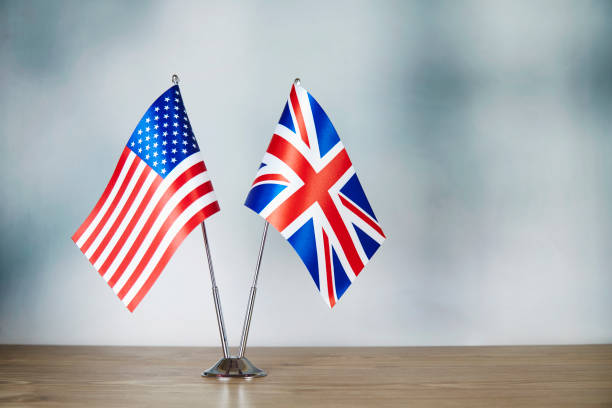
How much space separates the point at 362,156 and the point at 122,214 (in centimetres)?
97

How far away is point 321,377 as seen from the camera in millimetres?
1508

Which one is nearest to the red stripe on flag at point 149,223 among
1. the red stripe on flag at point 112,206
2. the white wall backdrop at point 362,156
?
the red stripe on flag at point 112,206

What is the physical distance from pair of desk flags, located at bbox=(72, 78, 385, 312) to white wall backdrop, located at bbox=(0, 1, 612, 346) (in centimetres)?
60

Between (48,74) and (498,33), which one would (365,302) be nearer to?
(498,33)

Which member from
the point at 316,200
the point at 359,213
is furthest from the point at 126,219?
the point at 359,213

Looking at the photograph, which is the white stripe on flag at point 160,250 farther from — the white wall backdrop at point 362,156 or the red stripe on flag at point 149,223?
the white wall backdrop at point 362,156

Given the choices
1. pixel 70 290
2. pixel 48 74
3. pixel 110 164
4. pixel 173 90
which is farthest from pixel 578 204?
pixel 48 74

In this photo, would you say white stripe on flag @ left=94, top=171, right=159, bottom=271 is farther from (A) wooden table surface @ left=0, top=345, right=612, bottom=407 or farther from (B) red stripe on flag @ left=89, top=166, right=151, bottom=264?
(A) wooden table surface @ left=0, top=345, right=612, bottom=407

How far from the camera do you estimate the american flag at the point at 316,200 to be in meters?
1.44

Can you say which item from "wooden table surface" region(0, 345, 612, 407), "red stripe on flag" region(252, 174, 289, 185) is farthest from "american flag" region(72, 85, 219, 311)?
"wooden table surface" region(0, 345, 612, 407)

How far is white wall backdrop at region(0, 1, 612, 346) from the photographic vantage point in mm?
2078

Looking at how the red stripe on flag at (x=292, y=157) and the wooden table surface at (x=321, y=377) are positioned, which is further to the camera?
the red stripe on flag at (x=292, y=157)

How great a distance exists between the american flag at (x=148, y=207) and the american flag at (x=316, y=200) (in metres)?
0.17

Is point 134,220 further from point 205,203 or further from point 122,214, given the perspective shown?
point 205,203
